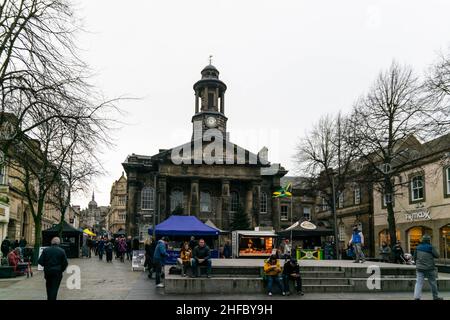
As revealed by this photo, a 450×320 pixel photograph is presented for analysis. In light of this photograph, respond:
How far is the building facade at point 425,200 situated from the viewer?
30.8m

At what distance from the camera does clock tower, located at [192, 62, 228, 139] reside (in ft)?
195

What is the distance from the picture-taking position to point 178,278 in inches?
583

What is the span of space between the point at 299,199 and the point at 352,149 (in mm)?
35804

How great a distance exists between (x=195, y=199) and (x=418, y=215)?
2352cm

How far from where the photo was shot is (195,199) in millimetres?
49250

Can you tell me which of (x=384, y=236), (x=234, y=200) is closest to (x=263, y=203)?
(x=234, y=200)

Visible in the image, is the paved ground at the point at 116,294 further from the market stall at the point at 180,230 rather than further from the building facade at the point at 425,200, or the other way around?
Answer: the building facade at the point at 425,200

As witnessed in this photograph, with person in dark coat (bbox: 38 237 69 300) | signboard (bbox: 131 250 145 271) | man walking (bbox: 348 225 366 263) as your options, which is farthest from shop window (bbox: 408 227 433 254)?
person in dark coat (bbox: 38 237 69 300)

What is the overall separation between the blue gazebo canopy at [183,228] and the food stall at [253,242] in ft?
32.9

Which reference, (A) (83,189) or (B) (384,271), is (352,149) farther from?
(A) (83,189)

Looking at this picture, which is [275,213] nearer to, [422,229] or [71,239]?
[422,229]

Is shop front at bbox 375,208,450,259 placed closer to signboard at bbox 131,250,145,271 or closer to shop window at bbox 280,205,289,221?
Result: signboard at bbox 131,250,145,271

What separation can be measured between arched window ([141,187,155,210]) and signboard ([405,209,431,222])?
99.7 feet

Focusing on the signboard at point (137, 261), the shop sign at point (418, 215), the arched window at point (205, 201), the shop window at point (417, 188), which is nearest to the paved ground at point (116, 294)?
the signboard at point (137, 261)
